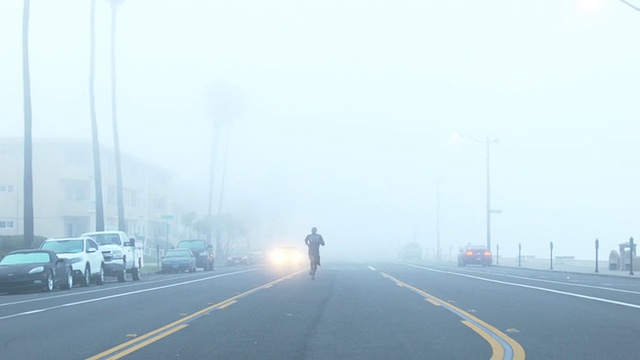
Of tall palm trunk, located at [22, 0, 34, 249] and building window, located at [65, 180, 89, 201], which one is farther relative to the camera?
building window, located at [65, 180, 89, 201]

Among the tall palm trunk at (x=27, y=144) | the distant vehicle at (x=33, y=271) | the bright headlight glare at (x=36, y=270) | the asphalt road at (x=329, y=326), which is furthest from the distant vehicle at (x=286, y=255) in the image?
the asphalt road at (x=329, y=326)

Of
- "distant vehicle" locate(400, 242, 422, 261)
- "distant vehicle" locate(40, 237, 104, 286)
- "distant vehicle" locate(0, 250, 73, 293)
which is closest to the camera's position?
"distant vehicle" locate(0, 250, 73, 293)

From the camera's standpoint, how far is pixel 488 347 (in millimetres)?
12156

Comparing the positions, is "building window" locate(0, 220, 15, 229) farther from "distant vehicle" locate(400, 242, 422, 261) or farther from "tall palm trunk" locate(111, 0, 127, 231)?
"distant vehicle" locate(400, 242, 422, 261)

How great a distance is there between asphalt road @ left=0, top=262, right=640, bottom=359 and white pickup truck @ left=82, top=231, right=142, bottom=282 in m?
13.2

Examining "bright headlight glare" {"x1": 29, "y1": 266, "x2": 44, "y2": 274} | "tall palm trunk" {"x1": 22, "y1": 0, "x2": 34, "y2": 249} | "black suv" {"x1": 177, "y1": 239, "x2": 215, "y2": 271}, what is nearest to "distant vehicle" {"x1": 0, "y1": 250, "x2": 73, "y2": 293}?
"bright headlight glare" {"x1": 29, "y1": 266, "x2": 44, "y2": 274}

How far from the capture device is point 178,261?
2026 inches

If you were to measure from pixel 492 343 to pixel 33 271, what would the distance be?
20.5m

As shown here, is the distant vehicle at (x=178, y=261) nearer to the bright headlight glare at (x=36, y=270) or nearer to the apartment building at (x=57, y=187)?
the apartment building at (x=57, y=187)

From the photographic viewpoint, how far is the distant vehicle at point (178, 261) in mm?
51375

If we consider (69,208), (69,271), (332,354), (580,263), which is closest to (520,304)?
(332,354)

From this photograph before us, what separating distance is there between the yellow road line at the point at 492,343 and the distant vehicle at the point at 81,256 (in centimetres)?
2078

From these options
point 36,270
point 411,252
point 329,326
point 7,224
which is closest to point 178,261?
point 36,270

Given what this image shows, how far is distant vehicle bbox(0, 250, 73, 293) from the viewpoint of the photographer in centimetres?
2938
